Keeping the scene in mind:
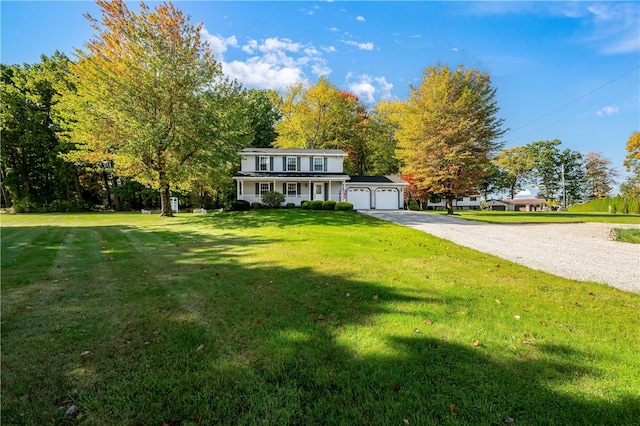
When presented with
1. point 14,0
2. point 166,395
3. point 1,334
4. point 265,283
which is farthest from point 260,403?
point 14,0

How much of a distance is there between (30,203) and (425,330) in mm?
38763

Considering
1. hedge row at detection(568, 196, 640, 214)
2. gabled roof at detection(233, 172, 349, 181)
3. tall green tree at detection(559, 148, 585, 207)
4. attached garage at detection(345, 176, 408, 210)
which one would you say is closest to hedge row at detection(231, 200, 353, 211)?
gabled roof at detection(233, 172, 349, 181)

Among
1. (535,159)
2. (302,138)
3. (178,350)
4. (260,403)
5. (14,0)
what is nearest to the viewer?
(260,403)

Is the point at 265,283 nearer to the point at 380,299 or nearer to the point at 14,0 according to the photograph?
the point at 380,299

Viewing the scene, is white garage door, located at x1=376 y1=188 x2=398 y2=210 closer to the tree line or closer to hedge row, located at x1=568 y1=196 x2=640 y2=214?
the tree line

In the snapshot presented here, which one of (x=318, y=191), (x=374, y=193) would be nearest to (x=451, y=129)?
(x=374, y=193)

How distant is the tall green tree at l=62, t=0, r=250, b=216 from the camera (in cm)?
1709

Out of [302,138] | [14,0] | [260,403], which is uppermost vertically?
[302,138]

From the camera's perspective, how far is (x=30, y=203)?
1126 inches

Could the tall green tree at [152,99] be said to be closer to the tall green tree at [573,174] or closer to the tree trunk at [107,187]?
the tree trunk at [107,187]

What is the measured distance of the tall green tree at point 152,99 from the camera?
17094mm

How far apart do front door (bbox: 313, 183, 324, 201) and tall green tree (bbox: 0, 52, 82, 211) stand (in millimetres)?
24791

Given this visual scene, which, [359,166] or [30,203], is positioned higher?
[359,166]

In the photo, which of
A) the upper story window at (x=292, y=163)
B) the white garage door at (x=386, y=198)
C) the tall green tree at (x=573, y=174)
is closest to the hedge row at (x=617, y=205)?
the tall green tree at (x=573, y=174)
